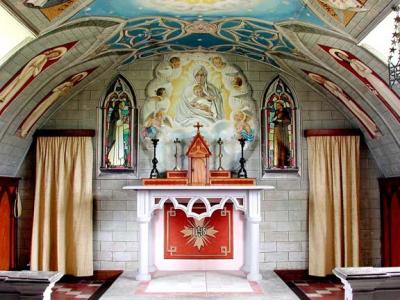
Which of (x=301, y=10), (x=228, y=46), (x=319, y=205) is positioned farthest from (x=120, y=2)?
(x=319, y=205)

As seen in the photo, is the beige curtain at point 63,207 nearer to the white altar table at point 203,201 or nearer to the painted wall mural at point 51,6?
the white altar table at point 203,201

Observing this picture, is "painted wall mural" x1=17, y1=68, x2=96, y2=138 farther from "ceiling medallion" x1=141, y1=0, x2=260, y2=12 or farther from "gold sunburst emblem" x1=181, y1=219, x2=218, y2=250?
"gold sunburst emblem" x1=181, y1=219, x2=218, y2=250

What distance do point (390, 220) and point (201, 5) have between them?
16.0 feet

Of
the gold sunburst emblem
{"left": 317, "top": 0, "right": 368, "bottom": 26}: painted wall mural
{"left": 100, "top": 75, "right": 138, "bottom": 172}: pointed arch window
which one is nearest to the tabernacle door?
the gold sunburst emblem

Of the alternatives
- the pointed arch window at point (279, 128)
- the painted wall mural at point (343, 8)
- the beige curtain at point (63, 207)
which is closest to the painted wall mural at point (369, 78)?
the painted wall mural at point (343, 8)

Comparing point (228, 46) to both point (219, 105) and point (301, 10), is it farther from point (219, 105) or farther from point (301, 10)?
Result: point (301, 10)

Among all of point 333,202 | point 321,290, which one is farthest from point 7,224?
point 333,202

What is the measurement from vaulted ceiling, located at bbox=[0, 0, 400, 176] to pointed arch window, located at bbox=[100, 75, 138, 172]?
460mm

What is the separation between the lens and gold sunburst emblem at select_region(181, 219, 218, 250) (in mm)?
8945

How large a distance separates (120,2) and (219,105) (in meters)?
3.52

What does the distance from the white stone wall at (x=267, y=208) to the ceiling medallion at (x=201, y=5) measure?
298 centimetres

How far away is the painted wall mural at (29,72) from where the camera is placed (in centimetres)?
656

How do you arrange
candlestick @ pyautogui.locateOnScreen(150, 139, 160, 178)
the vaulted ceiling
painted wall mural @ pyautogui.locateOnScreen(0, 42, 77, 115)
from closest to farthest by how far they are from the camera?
1. the vaulted ceiling
2. painted wall mural @ pyautogui.locateOnScreen(0, 42, 77, 115)
3. candlestick @ pyautogui.locateOnScreen(150, 139, 160, 178)

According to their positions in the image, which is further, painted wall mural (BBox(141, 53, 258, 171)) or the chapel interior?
painted wall mural (BBox(141, 53, 258, 171))
